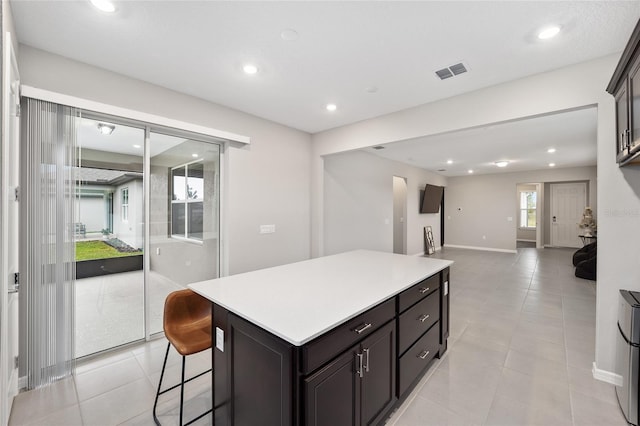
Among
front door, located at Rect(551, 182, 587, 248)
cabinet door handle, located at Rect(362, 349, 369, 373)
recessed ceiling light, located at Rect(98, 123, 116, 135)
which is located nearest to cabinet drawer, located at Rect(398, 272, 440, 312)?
cabinet door handle, located at Rect(362, 349, 369, 373)

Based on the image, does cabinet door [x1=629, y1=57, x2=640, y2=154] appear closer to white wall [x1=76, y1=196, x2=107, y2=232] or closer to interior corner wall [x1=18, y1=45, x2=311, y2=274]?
interior corner wall [x1=18, y1=45, x2=311, y2=274]

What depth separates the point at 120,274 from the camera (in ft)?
9.14

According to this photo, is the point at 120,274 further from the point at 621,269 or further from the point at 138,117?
the point at 621,269

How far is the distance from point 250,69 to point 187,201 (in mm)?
1693

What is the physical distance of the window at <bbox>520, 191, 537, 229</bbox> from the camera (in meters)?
10.2

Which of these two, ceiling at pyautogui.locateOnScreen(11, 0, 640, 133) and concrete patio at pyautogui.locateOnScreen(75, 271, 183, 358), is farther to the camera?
concrete patio at pyautogui.locateOnScreen(75, 271, 183, 358)

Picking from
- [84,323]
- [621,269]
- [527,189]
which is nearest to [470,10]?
[621,269]

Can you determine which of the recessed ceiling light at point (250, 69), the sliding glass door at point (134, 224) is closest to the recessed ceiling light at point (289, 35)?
the recessed ceiling light at point (250, 69)

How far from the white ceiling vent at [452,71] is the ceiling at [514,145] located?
88 cm

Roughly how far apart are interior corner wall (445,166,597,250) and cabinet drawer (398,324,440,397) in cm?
775

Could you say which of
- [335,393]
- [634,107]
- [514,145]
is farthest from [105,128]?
[514,145]

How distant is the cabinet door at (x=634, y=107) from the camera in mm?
1691

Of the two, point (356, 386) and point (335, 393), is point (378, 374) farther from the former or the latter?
point (335, 393)

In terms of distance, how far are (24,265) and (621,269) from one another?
15.2 ft
